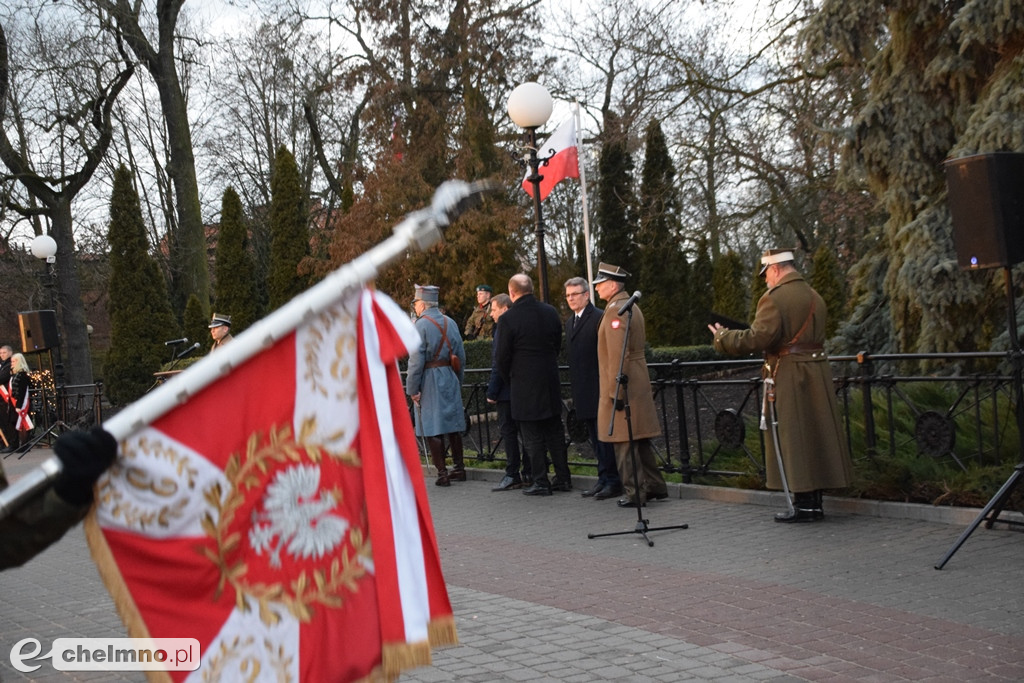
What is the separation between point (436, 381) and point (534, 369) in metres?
1.67

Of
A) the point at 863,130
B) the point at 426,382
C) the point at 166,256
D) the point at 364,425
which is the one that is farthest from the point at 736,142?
the point at 166,256

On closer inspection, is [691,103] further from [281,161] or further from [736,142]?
[281,161]

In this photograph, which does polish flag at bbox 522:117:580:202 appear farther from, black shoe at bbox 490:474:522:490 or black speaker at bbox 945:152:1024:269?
black speaker at bbox 945:152:1024:269

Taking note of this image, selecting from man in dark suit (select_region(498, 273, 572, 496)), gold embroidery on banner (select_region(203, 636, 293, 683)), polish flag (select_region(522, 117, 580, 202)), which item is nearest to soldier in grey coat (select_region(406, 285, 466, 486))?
man in dark suit (select_region(498, 273, 572, 496))

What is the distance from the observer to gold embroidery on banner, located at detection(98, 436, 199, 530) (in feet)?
9.04

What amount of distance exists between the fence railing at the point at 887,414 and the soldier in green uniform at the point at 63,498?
6.77 m

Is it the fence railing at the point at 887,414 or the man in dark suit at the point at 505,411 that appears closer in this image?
the fence railing at the point at 887,414

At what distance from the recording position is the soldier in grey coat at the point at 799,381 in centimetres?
881

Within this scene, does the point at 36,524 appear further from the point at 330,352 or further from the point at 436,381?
the point at 436,381

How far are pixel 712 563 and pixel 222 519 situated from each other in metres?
5.49

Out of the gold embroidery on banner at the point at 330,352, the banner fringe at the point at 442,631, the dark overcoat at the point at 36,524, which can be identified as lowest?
the banner fringe at the point at 442,631

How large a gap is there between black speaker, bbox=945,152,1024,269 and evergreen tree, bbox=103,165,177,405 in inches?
1239

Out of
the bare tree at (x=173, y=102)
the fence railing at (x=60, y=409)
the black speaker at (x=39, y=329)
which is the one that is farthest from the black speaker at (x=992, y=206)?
the bare tree at (x=173, y=102)

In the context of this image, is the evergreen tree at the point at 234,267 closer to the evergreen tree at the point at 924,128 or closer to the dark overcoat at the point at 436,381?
the dark overcoat at the point at 436,381
